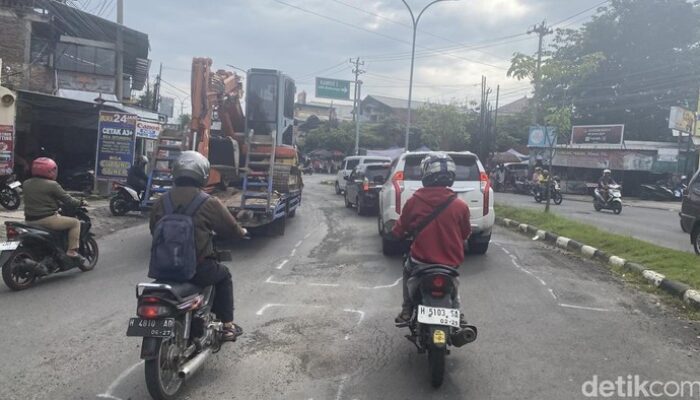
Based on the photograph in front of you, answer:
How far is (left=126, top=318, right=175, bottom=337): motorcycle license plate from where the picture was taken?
3.82 m

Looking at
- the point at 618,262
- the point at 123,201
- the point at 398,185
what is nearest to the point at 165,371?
the point at 398,185

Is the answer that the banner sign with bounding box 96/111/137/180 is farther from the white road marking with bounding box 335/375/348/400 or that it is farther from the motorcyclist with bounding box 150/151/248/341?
the white road marking with bounding box 335/375/348/400

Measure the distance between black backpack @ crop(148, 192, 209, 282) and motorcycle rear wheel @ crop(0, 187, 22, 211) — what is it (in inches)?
465

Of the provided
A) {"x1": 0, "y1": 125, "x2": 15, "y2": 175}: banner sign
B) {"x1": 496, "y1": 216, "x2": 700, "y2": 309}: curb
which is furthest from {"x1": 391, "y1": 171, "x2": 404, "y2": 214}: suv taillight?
{"x1": 0, "y1": 125, "x2": 15, "y2": 175}: banner sign

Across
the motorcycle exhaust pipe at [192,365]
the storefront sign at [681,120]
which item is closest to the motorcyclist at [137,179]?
the motorcycle exhaust pipe at [192,365]

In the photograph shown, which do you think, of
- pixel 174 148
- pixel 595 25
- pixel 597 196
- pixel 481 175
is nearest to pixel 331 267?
pixel 481 175

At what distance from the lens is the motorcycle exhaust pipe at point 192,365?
3988 millimetres

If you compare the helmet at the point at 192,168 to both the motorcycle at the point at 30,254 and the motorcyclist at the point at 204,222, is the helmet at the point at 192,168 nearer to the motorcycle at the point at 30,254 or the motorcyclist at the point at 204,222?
the motorcyclist at the point at 204,222

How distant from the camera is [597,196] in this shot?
2155 cm

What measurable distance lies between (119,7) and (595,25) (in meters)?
33.0

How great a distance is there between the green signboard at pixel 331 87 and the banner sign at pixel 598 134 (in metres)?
16.5

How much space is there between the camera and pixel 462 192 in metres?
9.62

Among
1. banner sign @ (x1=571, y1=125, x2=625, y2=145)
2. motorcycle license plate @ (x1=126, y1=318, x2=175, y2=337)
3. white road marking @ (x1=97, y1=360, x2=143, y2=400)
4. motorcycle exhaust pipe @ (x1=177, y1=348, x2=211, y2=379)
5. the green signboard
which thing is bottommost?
white road marking @ (x1=97, y1=360, x2=143, y2=400)

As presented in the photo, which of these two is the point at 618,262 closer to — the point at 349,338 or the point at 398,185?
the point at 398,185
